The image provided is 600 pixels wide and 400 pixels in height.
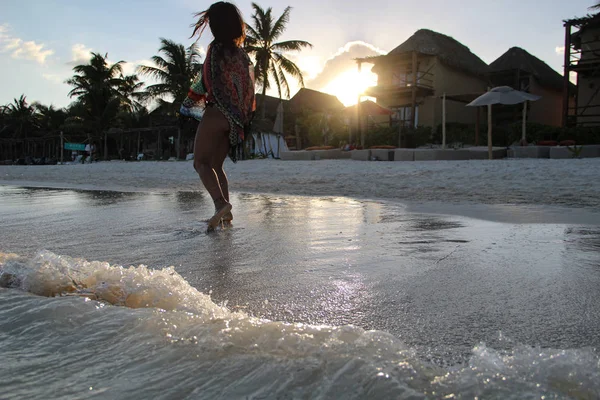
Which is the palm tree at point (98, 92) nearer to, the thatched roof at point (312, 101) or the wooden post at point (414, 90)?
the thatched roof at point (312, 101)

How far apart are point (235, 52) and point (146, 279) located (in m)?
2.36

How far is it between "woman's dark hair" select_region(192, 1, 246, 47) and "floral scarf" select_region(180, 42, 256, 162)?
64 mm

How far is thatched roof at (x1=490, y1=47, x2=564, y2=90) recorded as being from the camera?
2619cm

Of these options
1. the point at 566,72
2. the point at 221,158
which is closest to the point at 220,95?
the point at 221,158

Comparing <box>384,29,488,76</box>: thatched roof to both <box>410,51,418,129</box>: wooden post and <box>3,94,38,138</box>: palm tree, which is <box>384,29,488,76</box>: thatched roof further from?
<box>3,94,38,138</box>: palm tree

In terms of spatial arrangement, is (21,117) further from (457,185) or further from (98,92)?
(457,185)

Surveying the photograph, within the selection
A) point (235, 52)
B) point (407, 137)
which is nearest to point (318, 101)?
point (407, 137)

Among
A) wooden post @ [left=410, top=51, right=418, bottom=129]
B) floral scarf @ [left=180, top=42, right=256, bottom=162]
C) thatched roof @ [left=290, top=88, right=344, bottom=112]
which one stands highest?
thatched roof @ [left=290, top=88, right=344, bottom=112]

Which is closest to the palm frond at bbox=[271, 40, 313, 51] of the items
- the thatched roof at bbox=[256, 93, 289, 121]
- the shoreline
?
the thatched roof at bbox=[256, 93, 289, 121]

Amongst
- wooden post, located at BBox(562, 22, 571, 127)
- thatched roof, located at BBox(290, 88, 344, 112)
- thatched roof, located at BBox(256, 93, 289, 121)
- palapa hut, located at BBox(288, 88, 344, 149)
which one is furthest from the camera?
thatched roof, located at BBox(256, 93, 289, 121)

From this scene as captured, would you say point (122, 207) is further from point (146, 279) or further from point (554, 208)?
point (554, 208)

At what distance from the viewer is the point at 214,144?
3.49 meters

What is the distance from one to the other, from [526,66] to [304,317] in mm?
28770

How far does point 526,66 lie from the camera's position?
1033 inches
